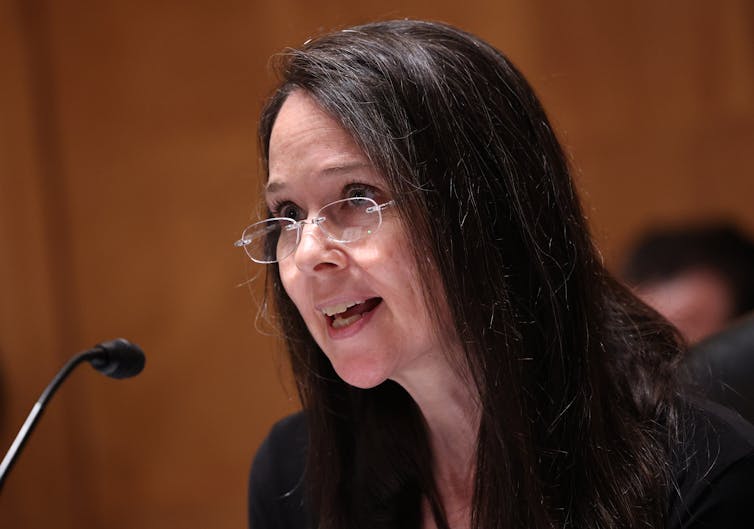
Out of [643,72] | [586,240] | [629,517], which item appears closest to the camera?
[629,517]

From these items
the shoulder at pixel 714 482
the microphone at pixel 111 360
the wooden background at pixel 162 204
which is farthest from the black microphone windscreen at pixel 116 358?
the wooden background at pixel 162 204

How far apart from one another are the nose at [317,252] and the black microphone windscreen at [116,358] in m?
0.28

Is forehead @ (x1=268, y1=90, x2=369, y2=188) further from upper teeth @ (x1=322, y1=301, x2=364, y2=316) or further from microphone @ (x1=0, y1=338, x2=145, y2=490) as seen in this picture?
microphone @ (x1=0, y1=338, x2=145, y2=490)

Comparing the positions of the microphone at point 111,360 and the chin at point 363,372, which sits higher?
the microphone at point 111,360

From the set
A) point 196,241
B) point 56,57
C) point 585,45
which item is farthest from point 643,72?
point 56,57

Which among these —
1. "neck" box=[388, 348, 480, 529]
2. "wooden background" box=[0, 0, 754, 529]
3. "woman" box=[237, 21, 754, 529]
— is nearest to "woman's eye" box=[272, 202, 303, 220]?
"woman" box=[237, 21, 754, 529]

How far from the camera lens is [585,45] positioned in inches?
129

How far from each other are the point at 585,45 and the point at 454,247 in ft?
7.06

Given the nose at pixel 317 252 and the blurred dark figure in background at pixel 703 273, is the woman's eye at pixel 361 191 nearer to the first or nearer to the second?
the nose at pixel 317 252

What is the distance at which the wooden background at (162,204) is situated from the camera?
327cm

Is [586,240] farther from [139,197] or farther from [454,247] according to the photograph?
[139,197]

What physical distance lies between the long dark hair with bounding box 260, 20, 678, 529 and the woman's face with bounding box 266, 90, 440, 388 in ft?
Result: 0.07

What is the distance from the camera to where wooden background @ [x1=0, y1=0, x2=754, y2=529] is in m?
3.27

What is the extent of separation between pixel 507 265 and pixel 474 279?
7 centimetres
